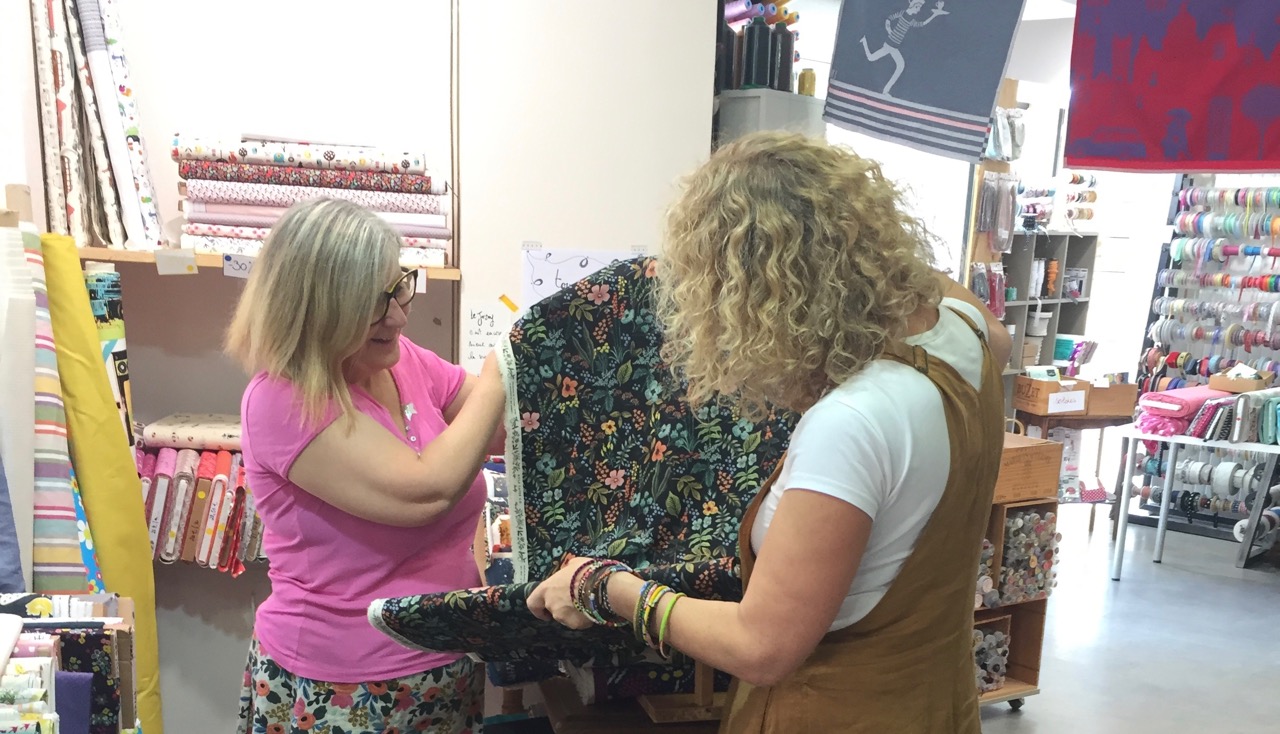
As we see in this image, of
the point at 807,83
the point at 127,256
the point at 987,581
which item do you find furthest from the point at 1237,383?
the point at 127,256

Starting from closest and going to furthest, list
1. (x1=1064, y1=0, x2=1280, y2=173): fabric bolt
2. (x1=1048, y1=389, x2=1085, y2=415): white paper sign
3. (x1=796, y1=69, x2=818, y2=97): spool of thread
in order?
(x1=1064, y1=0, x2=1280, y2=173): fabric bolt, (x1=796, y1=69, x2=818, y2=97): spool of thread, (x1=1048, y1=389, x2=1085, y2=415): white paper sign

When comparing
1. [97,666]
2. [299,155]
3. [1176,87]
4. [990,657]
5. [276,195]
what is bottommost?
[990,657]

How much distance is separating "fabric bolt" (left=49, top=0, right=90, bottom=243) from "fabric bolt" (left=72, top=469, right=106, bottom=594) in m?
0.65

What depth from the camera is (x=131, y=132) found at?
2.40m

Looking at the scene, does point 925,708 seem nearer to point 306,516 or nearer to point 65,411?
point 306,516

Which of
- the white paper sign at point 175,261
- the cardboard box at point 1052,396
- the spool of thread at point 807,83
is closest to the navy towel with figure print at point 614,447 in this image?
the white paper sign at point 175,261

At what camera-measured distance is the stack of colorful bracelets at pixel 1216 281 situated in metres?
5.98

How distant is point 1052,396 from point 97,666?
16.9 feet

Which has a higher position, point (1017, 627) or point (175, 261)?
point (175, 261)

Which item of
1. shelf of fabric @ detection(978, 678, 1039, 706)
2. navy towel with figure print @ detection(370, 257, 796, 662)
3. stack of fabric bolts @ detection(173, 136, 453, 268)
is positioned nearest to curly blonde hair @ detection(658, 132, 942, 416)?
navy towel with figure print @ detection(370, 257, 796, 662)

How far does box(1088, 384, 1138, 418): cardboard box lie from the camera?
5.62 metres

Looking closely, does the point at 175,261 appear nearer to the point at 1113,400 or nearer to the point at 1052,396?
the point at 1052,396

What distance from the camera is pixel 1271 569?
229 inches

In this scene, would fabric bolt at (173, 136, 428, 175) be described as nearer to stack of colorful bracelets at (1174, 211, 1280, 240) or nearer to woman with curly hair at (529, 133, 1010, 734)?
woman with curly hair at (529, 133, 1010, 734)
